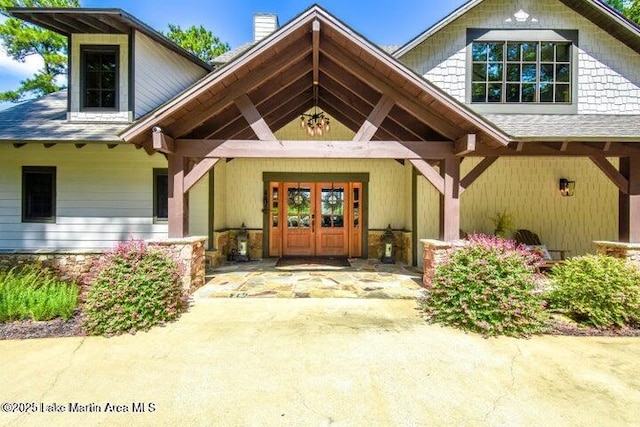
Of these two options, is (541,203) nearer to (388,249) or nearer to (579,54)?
(579,54)

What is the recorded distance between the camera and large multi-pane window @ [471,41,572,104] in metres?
7.37

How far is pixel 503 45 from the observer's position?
7.44 metres

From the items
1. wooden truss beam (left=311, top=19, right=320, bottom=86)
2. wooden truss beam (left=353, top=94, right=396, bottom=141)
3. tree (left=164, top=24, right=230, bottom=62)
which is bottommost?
wooden truss beam (left=353, top=94, right=396, bottom=141)

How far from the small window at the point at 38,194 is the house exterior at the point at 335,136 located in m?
0.03

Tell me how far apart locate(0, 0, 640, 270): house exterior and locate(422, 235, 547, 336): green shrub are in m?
1.26

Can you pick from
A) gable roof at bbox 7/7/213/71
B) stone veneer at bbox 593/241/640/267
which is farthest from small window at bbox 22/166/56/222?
stone veneer at bbox 593/241/640/267

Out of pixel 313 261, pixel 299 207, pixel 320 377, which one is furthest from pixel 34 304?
pixel 299 207

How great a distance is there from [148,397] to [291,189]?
24.3ft

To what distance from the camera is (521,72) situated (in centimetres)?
737

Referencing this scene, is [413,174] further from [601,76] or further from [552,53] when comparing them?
[601,76]

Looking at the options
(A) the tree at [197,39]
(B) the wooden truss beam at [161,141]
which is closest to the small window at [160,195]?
(B) the wooden truss beam at [161,141]

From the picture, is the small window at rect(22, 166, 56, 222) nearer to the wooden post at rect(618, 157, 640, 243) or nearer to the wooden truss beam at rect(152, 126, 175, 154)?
the wooden truss beam at rect(152, 126, 175, 154)

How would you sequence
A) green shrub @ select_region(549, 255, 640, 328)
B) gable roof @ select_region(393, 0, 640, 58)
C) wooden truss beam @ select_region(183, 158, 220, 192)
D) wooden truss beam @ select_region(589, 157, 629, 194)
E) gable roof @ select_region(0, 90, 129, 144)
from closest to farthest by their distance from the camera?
green shrub @ select_region(549, 255, 640, 328) → wooden truss beam @ select_region(183, 158, 220, 192) → wooden truss beam @ select_region(589, 157, 629, 194) → gable roof @ select_region(0, 90, 129, 144) → gable roof @ select_region(393, 0, 640, 58)

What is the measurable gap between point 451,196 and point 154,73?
7.57 m
